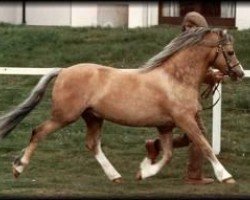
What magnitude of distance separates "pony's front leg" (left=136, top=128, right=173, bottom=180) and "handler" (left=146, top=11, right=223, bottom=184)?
155 mm

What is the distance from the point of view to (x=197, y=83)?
27.7ft

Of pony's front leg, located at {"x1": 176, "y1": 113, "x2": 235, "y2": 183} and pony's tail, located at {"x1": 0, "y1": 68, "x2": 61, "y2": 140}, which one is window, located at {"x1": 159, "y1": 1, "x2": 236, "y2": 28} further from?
pony's front leg, located at {"x1": 176, "y1": 113, "x2": 235, "y2": 183}

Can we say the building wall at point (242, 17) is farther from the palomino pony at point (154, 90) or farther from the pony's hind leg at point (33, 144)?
the pony's hind leg at point (33, 144)

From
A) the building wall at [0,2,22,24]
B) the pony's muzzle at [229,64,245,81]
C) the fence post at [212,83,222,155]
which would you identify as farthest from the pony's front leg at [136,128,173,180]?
the building wall at [0,2,22,24]

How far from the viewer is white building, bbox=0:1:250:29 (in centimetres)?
2053

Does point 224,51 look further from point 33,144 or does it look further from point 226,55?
point 33,144

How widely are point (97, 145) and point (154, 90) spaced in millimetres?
909

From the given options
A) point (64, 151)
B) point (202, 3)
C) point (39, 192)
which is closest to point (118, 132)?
point (64, 151)

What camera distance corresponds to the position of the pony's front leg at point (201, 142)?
27.0 feet

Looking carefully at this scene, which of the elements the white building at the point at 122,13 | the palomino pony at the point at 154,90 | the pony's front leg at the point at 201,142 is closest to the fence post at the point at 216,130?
the palomino pony at the point at 154,90

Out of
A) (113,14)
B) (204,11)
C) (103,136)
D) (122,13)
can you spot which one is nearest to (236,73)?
(103,136)

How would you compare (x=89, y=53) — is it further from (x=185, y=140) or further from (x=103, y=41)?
(x=185, y=140)

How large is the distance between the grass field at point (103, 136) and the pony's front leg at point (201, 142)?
0.49 feet

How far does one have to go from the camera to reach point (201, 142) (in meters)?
8.25
